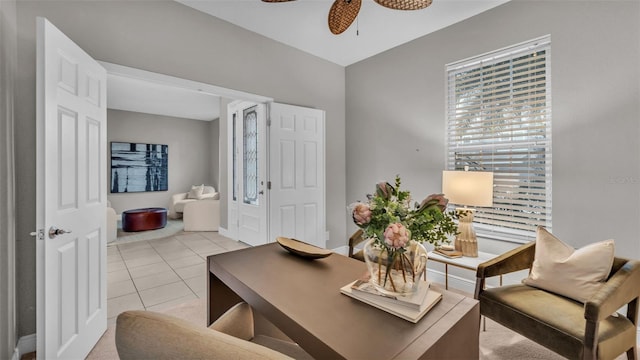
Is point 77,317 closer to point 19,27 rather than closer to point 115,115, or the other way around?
point 19,27

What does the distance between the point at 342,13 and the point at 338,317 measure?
1.87 m

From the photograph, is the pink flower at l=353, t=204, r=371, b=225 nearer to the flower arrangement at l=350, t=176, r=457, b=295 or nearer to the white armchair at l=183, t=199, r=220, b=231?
the flower arrangement at l=350, t=176, r=457, b=295

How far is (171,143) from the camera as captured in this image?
7430 millimetres

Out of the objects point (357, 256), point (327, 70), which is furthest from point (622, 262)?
point (327, 70)

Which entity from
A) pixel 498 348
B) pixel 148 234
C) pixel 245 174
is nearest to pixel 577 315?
pixel 498 348

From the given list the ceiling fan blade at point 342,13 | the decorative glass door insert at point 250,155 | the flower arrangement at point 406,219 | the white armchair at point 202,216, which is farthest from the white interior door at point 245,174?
the flower arrangement at point 406,219

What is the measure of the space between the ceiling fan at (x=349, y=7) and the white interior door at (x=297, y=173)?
148 centimetres

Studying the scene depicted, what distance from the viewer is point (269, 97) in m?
3.26

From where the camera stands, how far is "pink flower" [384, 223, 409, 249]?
939 mm

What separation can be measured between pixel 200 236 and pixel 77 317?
3303 millimetres

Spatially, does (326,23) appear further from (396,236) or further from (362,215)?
(396,236)

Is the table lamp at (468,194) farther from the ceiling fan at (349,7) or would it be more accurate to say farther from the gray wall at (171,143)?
the gray wall at (171,143)

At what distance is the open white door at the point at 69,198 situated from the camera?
1475 mm

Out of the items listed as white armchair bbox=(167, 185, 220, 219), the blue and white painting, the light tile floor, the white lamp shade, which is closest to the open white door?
the light tile floor
